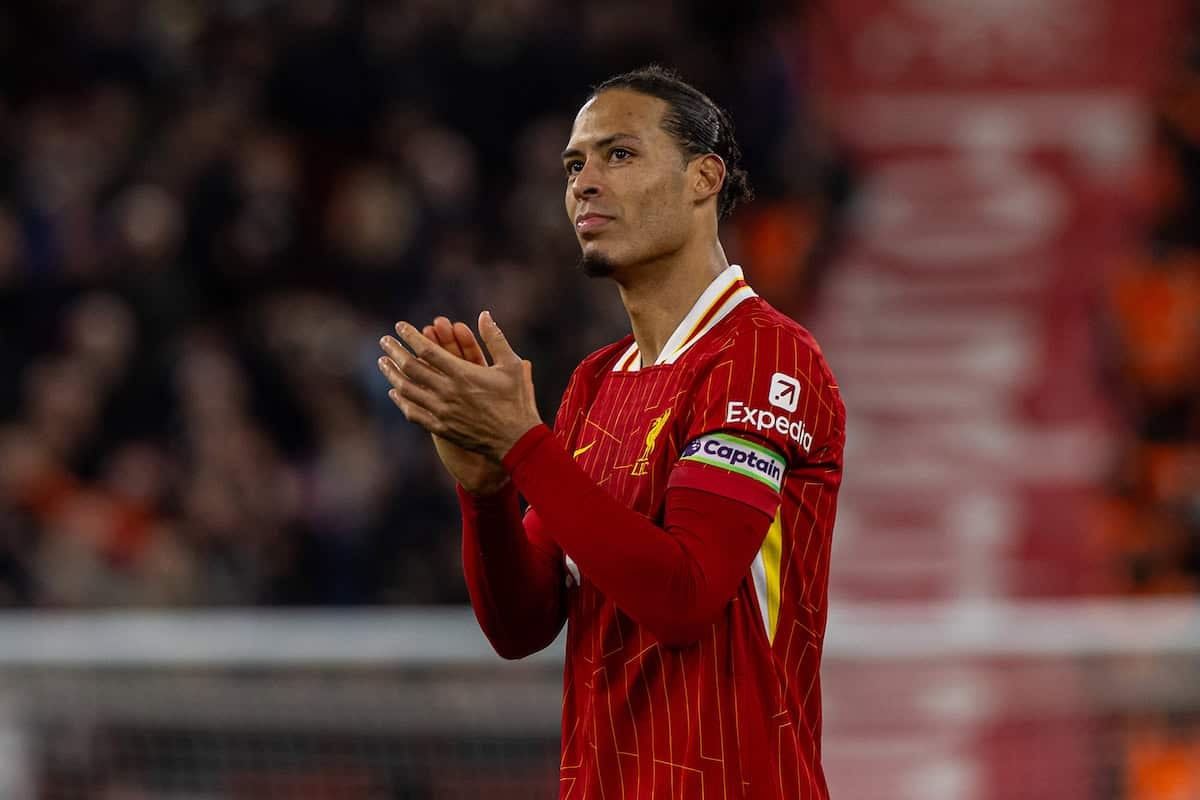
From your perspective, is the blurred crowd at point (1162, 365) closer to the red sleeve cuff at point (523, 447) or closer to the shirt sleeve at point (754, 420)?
the shirt sleeve at point (754, 420)

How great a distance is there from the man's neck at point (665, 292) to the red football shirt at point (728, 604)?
37mm

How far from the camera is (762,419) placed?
2.80m

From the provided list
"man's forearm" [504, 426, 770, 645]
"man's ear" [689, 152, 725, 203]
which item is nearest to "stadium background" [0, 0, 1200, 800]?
"man's ear" [689, 152, 725, 203]

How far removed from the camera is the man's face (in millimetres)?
3018

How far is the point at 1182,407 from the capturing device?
8.72 metres

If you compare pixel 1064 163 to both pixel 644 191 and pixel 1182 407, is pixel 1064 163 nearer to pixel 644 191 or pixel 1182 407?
pixel 1182 407

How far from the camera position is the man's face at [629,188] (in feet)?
9.90

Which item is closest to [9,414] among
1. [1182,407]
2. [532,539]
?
[1182,407]

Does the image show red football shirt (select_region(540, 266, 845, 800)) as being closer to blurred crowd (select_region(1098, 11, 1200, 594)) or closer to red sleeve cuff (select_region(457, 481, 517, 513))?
red sleeve cuff (select_region(457, 481, 517, 513))

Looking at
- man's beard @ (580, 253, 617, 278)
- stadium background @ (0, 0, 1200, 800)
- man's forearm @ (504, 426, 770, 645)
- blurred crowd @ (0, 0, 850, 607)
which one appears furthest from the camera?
blurred crowd @ (0, 0, 850, 607)

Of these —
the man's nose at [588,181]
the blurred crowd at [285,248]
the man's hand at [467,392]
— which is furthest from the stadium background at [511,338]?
the man's hand at [467,392]

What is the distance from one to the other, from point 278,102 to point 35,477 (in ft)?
9.44

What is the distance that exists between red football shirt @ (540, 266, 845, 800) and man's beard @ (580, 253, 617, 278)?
144 millimetres

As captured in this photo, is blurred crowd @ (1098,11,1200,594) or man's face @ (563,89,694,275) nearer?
man's face @ (563,89,694,275)
